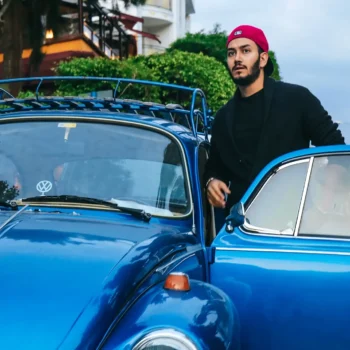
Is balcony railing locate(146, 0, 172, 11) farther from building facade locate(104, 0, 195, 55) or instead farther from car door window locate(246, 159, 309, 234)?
car door window locate(246, 159, 309, 234)

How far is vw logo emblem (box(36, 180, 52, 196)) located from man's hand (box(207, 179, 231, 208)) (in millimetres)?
841

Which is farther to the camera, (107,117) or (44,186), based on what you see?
(107,117)

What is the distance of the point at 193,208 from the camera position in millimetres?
4168

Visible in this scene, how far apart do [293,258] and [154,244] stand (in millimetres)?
599

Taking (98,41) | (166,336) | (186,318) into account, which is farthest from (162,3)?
(166,336)

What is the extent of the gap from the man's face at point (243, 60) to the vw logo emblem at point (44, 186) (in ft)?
4.34

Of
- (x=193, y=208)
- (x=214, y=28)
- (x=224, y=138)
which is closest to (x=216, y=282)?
(x=193, y=208)

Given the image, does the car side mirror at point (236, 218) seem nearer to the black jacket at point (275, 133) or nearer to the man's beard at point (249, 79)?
the black jacket at point (275, 133)

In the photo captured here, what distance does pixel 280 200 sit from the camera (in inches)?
149

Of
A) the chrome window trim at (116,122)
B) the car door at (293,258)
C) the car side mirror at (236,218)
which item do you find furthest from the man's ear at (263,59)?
the car side mirror at (236,218)

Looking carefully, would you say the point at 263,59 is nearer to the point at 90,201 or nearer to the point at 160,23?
the point at 90,201

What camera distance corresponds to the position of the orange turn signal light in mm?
3025

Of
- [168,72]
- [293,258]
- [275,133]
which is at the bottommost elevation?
[293,258]

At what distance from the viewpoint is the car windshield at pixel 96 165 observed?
4152 mm
